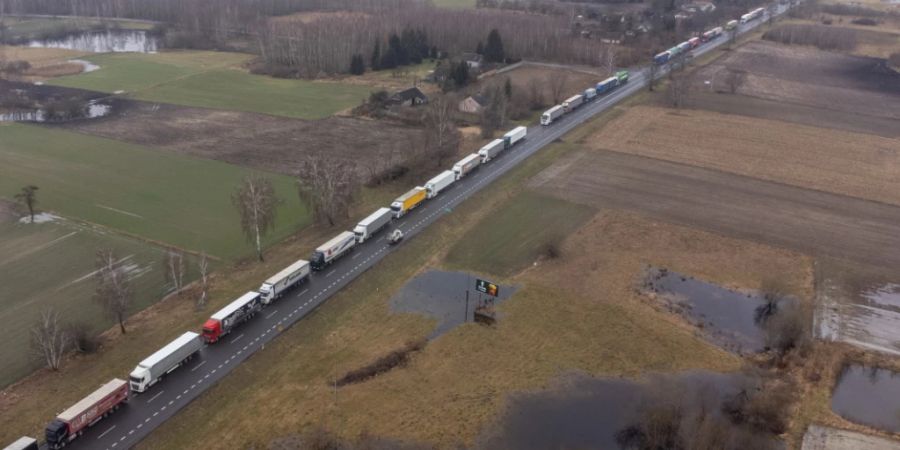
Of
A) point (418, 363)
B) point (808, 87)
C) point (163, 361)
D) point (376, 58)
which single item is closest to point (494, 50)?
point (376, 58)

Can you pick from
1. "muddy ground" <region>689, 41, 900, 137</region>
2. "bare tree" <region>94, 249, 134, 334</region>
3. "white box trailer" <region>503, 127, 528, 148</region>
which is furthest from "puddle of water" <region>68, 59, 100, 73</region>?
"muddy ground" <region>689, 41, 900, 137</region>

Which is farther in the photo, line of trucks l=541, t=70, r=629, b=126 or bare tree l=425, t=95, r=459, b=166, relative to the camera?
line of trucks l=541, t=70, r=629, b=126

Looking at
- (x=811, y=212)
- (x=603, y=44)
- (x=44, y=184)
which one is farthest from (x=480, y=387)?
(x=603, y=44)

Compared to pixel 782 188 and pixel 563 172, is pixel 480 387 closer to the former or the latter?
pixel 563 172

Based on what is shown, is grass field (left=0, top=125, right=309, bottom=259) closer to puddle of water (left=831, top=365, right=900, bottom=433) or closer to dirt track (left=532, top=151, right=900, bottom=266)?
dirt track (left=532, top=151, right=900, bottom=266)

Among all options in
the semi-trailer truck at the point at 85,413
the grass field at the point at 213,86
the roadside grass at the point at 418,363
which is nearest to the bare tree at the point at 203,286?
the roadside grass at the point at 418,363

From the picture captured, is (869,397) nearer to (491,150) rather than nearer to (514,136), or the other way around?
(491,150)
